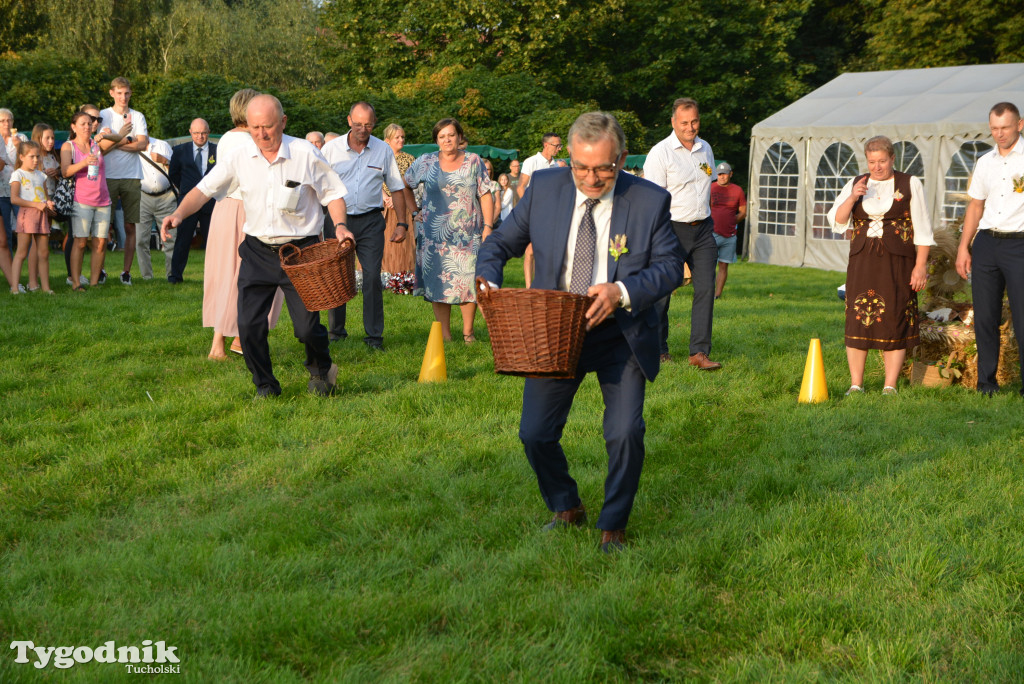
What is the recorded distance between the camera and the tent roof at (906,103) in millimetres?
21125

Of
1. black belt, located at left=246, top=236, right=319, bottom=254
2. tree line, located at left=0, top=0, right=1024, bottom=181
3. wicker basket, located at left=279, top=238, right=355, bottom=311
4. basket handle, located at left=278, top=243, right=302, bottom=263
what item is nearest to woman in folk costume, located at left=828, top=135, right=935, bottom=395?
wicker basket, located at left=279, top=238, right=355, bottom=311

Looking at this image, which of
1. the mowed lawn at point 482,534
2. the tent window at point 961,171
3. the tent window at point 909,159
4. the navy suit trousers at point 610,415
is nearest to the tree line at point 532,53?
the tent window at point 909,159

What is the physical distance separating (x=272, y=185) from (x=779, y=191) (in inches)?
779

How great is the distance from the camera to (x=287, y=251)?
7.43 m

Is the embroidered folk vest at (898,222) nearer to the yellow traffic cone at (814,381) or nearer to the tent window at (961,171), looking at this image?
the yellow traffic cone at (814,381)

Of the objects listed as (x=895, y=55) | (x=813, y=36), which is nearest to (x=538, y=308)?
(x=895, y=55)

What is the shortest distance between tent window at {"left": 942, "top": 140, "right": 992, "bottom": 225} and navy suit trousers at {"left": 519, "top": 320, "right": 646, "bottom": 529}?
18281 mm

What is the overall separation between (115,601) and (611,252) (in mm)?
2617

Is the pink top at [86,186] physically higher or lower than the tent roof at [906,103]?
lower

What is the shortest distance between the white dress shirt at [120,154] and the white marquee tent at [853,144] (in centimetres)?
1491

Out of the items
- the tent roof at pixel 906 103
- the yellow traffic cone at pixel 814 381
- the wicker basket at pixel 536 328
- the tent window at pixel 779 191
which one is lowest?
the yellow traffic cone at pixel 814 381

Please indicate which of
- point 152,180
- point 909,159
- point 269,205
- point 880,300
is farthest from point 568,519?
point 909,159

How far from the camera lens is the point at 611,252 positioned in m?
4.62

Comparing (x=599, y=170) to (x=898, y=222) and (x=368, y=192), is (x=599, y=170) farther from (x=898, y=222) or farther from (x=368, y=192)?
(x=368, y=192)
